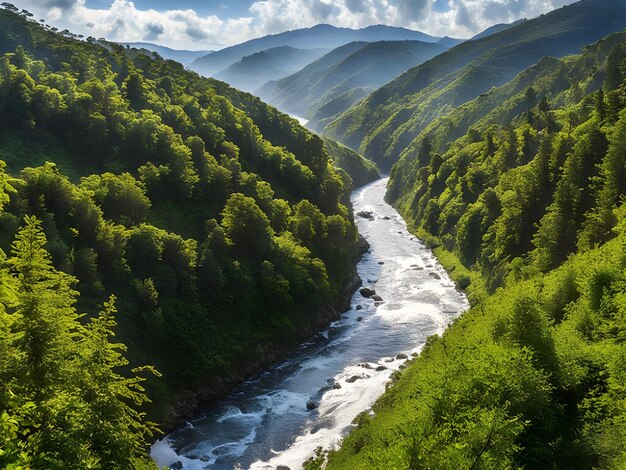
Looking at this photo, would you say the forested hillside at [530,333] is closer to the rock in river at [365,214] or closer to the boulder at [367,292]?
the boulder at [367,292]

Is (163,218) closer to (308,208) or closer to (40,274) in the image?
(308,208)

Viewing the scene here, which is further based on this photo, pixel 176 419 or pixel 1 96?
pixel 1 96

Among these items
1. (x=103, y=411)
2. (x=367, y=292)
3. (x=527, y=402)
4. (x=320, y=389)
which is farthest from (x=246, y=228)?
(x=103, y=411)

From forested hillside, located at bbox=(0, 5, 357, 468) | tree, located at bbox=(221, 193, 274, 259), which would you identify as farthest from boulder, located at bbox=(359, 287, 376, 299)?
tree, located at bbox=(221, 193, 274, 259)

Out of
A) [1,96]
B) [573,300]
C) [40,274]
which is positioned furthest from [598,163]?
[1,96]

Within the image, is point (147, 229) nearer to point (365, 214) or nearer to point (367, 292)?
point (367, 292)
